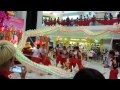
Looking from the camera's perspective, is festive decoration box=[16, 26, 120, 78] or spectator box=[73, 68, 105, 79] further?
festive decoration box=[16, 26, 120, 78]

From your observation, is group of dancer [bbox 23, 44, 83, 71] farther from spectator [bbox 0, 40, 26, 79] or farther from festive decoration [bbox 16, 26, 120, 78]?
spectator [bbox 0, 40, 26, 79]

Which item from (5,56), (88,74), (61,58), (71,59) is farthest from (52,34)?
(88,74)

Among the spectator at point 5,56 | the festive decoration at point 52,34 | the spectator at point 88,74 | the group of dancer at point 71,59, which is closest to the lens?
the spectator at point 88,74

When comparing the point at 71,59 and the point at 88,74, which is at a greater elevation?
the point at 88,74

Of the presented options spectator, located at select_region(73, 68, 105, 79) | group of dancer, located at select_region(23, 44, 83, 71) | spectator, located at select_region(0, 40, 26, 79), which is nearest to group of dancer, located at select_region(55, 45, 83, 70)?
group of dancer, located at select_region(23, 44, 83, 71)

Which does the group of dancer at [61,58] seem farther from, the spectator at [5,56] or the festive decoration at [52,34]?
the spectator at [5,56]

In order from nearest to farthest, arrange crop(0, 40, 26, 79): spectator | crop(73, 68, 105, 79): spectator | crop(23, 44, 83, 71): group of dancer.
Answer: crop(73, 68, 105, 79): spectator
crop(0, 40, 26, 79): spectator
crop(23, 44, 83, 71): group of dancer

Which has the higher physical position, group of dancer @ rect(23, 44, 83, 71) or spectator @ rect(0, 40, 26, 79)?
spectator @ rect(0, 40, 26, 79)

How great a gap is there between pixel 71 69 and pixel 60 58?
1.03 m

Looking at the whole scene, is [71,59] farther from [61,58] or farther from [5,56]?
[5,56]

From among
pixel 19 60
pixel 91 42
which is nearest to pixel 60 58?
pixel 19 60

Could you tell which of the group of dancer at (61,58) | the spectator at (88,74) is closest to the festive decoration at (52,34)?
the group of dancer at (61,58)

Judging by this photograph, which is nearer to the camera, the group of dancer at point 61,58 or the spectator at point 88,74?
the spectator at point 88,74

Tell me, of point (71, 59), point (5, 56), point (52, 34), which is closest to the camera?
point (5, 56)
